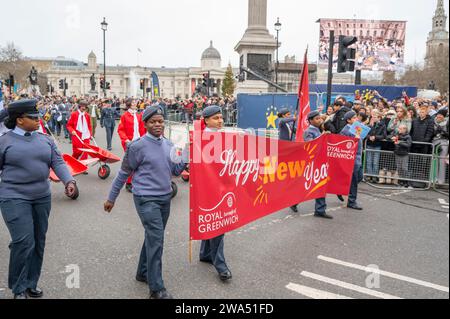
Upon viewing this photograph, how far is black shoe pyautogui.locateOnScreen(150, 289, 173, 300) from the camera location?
13.4 feet

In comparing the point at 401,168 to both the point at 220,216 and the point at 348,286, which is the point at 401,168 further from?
the point at 220,216

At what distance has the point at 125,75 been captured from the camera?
147m

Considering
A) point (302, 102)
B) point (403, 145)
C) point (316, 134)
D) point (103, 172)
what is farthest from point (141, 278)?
point (403, 145)

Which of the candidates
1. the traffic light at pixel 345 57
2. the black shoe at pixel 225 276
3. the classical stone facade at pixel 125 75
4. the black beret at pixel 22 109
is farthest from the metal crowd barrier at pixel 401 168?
the classical stone facade at pixel 125 75

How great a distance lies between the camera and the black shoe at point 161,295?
161 inches

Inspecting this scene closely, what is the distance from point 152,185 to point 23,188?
115 centimetres

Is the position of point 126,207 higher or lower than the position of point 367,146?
lower

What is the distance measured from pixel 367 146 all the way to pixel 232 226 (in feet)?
22.9

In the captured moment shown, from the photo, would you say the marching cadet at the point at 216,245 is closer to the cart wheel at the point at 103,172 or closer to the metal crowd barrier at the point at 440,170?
the cart wheel at the point at 103,172

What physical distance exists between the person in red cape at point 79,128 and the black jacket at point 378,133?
697 cm

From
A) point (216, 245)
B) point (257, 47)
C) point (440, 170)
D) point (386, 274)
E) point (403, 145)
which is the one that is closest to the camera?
point (216, 245)
